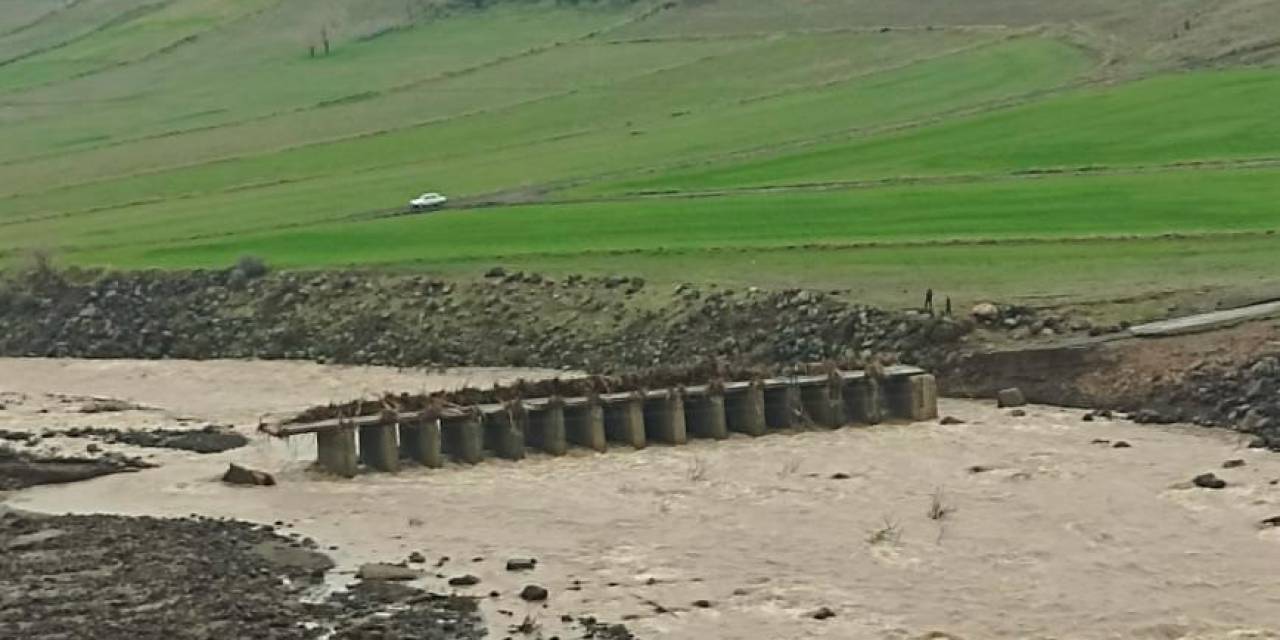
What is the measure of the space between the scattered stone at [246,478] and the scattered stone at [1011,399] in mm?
12691

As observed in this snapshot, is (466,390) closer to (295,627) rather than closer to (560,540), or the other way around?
(560,540)

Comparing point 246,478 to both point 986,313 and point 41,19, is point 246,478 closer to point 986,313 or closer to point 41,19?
point 986,313

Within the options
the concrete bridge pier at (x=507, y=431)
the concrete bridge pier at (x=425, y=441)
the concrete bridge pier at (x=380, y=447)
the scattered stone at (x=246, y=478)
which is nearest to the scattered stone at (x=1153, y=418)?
the concrete bridge pier at (x=507, y=431)

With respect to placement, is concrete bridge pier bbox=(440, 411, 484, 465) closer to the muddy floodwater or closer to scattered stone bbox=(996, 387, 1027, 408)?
the muddy floodwater

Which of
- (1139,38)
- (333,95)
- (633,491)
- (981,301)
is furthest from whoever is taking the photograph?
(333,95)

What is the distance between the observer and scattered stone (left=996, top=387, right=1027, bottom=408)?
4078 centimetres

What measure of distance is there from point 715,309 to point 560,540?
56.2ft

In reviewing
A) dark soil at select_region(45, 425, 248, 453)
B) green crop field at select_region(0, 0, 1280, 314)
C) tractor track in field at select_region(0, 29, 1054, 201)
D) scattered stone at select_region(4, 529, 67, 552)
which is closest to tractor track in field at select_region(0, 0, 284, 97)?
green crop field at select_region(0, 0, 1280, 314)

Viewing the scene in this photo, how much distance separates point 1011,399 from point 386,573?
15.2m

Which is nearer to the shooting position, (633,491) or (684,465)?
(633,491)

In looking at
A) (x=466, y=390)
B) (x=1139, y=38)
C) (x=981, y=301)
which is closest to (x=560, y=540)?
(x=466, y=390)

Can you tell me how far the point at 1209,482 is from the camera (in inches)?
1315

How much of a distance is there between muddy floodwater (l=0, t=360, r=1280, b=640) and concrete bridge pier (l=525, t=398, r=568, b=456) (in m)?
0.66

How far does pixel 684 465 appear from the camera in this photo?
37250 millimetres
